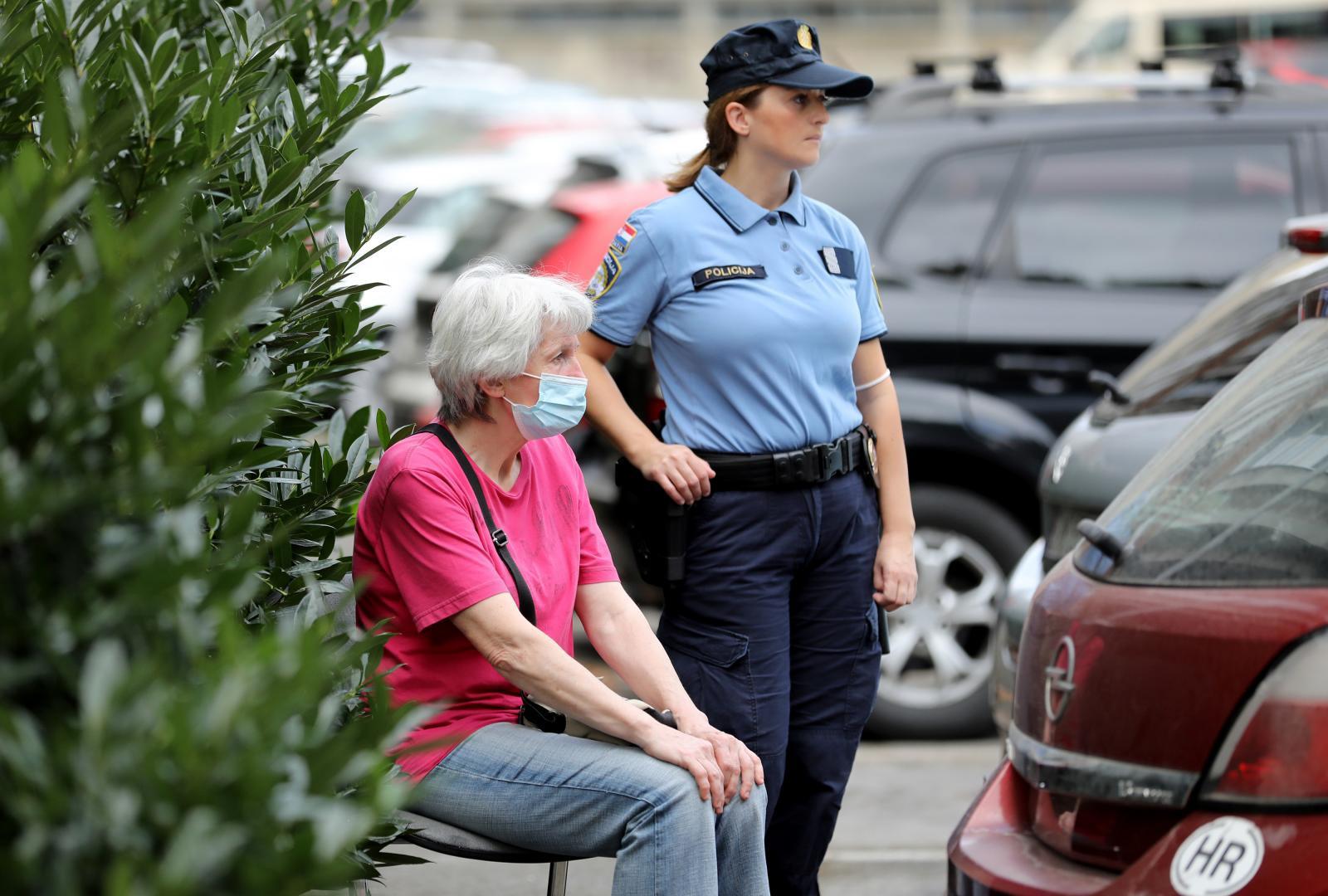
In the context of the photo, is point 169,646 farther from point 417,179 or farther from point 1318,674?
point 417,179

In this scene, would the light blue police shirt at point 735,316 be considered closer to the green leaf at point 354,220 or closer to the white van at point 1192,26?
the green leaf at point 354,220

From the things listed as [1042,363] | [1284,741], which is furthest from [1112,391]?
[1284,741]

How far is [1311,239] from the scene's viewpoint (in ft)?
13.7

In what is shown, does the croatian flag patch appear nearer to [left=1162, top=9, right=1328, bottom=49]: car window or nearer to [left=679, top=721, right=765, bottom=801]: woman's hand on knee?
[left=679, top=721, right=765, bottom=801]: woman's hand on knee

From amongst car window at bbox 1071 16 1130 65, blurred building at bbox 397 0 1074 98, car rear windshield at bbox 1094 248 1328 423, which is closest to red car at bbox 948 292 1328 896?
car rear windshield at bbox 1094 248 1328 423

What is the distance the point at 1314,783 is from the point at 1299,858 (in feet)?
0.33

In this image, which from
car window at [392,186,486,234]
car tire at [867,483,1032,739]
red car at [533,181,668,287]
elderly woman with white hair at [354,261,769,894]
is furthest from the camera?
car window at [392,186,486,234]

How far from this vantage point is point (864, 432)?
11.7 feet

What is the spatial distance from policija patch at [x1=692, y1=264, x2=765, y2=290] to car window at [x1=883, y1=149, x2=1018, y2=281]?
262 cm

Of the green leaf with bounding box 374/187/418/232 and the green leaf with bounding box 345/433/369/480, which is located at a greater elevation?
the green leaf with bounding box 374/187/418/232

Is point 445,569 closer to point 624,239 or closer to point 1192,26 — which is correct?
point 624,239

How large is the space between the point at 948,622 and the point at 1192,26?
21.8 meters

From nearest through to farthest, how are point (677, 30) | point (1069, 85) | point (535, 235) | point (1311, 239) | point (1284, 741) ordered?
point (1284, 741) → point (1311, 239) → point (1069, 85) → point (535, 235) → point (677, 30)

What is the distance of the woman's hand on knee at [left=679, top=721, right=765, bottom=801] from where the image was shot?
3.01m
